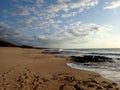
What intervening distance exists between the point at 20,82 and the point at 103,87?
3997mm

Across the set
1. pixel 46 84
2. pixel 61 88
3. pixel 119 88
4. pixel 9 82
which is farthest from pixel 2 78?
pixel 119 88

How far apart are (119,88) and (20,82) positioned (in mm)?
4682

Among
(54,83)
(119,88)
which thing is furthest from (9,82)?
(119,88)

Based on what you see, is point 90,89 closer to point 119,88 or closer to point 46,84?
point 119,88

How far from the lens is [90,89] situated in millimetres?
7824

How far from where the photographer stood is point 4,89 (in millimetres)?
7250

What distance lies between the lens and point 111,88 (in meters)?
7.96

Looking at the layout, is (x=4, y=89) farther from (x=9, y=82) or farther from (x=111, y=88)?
(x=111, y=88)

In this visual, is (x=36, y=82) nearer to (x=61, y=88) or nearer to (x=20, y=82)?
(x=20, y=82)

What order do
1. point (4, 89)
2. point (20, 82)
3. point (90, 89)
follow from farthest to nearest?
point (20, 82) → point (90, 89) → point (4, 89)

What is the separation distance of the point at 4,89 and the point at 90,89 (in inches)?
149

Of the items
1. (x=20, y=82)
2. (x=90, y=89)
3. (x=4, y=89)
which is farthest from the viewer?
(x=20, y=82)

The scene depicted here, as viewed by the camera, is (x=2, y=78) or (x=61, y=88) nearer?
(x=61, y=88)

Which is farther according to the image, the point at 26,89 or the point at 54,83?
the point at 54,83
